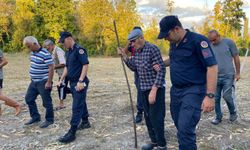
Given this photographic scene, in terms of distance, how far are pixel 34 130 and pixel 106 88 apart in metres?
5.51

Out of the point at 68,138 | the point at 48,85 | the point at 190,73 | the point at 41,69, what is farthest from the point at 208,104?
the point at 41,69

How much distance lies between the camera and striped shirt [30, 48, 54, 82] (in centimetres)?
625

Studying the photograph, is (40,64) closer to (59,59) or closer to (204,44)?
(59,59)

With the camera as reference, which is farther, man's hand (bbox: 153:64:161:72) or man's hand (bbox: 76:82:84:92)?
man's hand (bbox: 76:82:84:92)

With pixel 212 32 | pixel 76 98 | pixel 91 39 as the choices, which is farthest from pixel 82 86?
pixel 91 39

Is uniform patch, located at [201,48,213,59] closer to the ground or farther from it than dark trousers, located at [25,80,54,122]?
farther from it

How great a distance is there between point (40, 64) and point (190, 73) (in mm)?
3475

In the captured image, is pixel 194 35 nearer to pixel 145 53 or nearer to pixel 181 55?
pixel 181 55

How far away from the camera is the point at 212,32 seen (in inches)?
241

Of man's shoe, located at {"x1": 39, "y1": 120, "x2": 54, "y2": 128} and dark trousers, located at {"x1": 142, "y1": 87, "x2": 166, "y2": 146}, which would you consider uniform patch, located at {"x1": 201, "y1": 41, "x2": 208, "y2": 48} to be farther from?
man's shoe, located at {"x1": 39, "y1": 120, "x2": 54, "y2": 128}

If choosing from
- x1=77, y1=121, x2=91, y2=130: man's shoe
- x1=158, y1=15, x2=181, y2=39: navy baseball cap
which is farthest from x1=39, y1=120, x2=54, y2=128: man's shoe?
x1=158, y1=15, x2=181, y2=39: navy baseball cap

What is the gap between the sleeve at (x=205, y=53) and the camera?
12.1ft

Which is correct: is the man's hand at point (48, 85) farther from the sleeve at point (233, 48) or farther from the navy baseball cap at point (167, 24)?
the sleeve at point (233, 48)

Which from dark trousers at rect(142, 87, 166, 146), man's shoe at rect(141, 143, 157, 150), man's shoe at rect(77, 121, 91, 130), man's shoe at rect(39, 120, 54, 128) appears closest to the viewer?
dark trousers at rect(142, 87, 166, 146)
